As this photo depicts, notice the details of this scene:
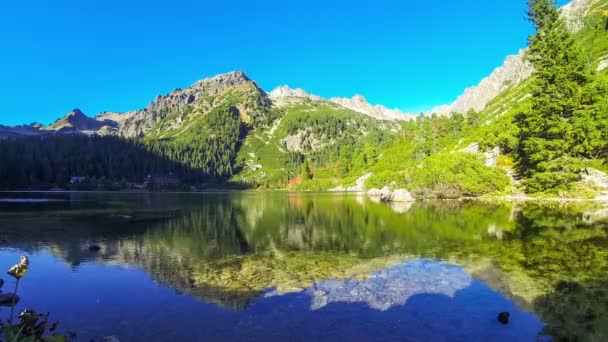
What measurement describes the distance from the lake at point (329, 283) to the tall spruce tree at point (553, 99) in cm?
2922

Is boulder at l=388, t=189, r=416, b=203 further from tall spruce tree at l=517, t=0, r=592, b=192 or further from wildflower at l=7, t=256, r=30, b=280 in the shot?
wildflower at l=7, t=256, r=30, b=280

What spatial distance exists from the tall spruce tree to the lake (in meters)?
29.2

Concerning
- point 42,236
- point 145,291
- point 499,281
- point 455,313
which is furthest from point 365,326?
point 42,236

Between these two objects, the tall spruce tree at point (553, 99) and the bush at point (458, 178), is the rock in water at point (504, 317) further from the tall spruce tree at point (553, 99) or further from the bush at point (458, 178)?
the bush at point (458, 178)

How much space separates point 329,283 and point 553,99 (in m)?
72.1

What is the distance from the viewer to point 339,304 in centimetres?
1894

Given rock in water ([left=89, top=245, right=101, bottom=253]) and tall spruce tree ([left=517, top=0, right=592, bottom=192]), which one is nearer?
rock in water ([left=89, top=245, right=101, bottom=253])

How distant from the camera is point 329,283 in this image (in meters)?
23.1

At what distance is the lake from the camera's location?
1573cm

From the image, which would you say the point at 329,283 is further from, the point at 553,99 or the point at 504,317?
the point at 553,99

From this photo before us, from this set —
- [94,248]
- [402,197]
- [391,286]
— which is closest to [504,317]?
[391,286]

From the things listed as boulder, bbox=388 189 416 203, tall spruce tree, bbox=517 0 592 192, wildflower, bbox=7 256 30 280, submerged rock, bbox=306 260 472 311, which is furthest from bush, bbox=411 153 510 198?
wildflower, bbox=7 256 30 280

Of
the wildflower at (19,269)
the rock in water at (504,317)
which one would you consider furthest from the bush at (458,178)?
the wildflower at (19,269)

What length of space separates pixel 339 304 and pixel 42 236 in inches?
1647
